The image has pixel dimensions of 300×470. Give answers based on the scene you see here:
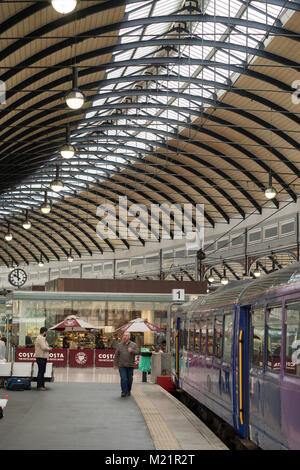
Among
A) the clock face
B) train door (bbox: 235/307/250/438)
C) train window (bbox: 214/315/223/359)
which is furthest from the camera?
the clock face

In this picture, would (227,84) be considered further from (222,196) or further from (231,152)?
(222,196)

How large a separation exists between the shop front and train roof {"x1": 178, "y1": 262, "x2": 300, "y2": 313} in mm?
16420

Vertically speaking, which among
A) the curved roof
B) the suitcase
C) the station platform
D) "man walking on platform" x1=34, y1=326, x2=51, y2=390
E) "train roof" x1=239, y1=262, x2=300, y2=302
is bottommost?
the station platform

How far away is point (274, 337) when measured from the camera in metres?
9.23

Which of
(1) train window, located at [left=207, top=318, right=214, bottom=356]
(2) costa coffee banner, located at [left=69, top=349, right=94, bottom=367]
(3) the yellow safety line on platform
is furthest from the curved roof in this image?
(2) costa coffee banner, located at [left=69, top=349, right=94, bottom=367]

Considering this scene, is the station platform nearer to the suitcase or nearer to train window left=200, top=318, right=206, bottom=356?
the suitcase

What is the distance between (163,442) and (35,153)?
77.9 feet

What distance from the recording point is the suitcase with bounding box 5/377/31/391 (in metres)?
18.2

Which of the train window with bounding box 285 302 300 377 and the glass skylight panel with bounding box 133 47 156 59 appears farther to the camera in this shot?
the glass skylight panel with bounding box 133 47 156 59

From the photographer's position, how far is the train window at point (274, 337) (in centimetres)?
891

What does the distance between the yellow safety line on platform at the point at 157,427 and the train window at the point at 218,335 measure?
1.69m

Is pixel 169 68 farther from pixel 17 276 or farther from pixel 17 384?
pixel 17 276

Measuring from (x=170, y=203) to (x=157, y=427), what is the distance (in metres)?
38.7

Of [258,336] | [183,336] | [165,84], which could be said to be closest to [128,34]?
[165,84]
